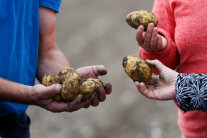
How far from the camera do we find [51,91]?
1927mm

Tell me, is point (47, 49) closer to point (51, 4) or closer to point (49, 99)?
point (51, 4)

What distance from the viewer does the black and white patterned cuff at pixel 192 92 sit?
1735mm

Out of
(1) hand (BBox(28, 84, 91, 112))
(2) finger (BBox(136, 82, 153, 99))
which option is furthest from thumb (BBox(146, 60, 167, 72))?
(1) hand (BBox(28, 84, 91, 112))

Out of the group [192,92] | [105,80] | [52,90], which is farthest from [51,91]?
[105,80]

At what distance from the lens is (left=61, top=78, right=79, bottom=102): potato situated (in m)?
2.00

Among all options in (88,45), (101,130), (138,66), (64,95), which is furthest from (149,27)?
(88,45)

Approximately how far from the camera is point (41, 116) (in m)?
4.67

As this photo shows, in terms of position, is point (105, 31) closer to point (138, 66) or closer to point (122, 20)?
point (122, 20)

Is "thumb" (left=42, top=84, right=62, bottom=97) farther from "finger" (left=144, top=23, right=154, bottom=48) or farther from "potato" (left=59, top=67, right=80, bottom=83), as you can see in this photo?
"finger" (left=144, top=23, right=154, bottom=48)

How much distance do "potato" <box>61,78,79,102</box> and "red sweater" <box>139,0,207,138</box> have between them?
45cm

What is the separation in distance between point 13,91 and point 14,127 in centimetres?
31

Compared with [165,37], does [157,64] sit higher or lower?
lower

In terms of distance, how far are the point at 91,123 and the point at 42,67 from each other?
2.17m

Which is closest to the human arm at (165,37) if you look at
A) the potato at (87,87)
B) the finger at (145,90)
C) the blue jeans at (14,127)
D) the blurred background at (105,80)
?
the finger at (145,90)
